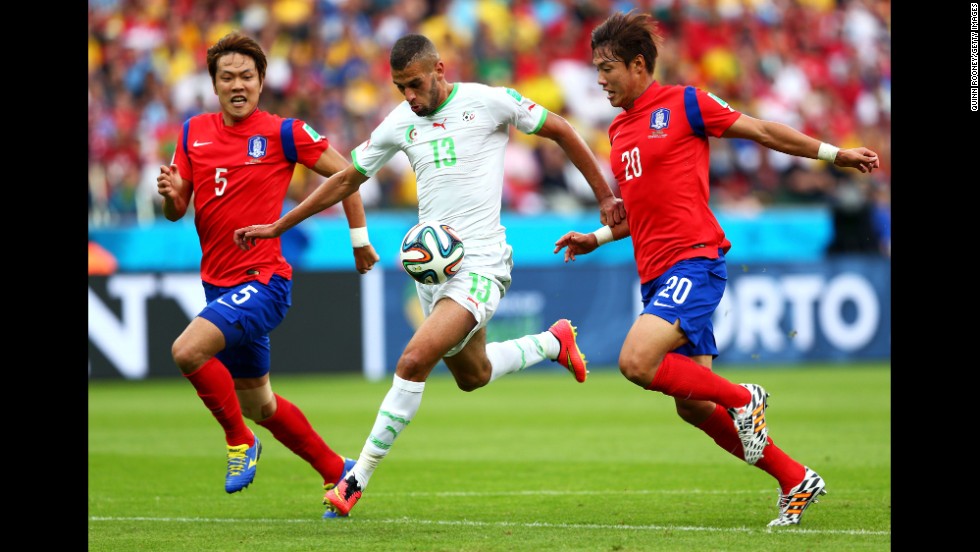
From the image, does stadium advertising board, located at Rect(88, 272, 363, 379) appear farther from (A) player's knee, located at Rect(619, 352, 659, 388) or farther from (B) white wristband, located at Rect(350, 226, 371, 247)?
(A) player's knee, located at Rect(619, 352, 659, 388)

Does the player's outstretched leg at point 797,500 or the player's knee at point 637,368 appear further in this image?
the player's outstretched leg at point 797,500

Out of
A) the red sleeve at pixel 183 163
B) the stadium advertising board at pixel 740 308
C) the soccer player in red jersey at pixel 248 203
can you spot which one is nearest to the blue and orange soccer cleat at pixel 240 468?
the soccer player in red jersey at pixel 248 203

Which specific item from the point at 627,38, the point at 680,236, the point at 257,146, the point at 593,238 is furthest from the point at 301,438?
the point at 627,38

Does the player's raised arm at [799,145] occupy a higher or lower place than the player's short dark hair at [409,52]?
lower

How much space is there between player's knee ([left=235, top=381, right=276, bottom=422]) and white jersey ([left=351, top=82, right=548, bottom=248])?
5.09 feet

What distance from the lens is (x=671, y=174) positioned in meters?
7.12

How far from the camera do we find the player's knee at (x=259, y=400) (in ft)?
26.6

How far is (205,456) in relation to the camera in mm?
11320

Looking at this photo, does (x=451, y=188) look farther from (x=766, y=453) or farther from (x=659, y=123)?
(x=766, y=453)

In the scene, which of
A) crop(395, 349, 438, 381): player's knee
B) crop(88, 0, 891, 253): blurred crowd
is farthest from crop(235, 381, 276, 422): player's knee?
crop(88, 0, 891, 253): blurred crowd

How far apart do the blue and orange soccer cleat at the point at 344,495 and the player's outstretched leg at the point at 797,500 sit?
2.25 meters

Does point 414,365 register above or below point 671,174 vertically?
below

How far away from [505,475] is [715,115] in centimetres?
379

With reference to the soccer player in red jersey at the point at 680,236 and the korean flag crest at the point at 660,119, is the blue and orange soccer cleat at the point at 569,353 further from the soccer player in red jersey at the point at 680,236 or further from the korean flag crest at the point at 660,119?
the korean flag crest at the point at 660,119
